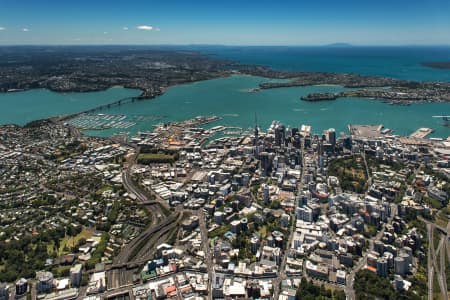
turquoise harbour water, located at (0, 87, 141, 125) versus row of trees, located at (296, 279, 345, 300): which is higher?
turquoise harbour water, located at (0, 87, 141, 125)

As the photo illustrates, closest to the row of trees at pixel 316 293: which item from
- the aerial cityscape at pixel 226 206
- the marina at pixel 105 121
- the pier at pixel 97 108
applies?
the aerial cityscape at pixel 226 206

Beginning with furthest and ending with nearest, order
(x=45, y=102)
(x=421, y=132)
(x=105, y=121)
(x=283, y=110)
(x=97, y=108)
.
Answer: (x=45, y=102), (x=97, y=108), (x=283, y=110), (x=105, y=121), (x=421, y=132)

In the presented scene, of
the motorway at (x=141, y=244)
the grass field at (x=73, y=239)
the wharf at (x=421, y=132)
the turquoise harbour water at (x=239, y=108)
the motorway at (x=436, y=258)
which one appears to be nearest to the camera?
the motorway at (x=436, y=258)

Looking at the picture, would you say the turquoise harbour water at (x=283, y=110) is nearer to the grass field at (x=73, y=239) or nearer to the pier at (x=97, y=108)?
the pier at (x=97, y=108)

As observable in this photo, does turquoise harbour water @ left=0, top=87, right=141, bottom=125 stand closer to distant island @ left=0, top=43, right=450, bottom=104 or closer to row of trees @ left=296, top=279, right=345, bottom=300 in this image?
distant island @ left=0, top=43, right=450, bottom=104

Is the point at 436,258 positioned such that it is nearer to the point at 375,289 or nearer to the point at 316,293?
the point at 375,289

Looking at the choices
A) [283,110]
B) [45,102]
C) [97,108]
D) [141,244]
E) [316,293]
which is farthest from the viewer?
[45,102]

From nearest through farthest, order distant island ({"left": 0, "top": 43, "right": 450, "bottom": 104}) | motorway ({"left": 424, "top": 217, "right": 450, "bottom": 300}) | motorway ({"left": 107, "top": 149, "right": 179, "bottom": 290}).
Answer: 1. motorway ({"left": 424, "top": 217, "right": 450, "bottom": 300})
2. motorway ({"left": 107, "top": 149, "right": 179, "bottom": 290})
3. distant island ({"left": 0, "top": 43, "right": 450, "bottom": 104})

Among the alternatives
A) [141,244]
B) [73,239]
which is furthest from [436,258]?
[73,239]

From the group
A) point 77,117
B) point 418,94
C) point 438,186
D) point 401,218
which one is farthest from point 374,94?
point 77,117

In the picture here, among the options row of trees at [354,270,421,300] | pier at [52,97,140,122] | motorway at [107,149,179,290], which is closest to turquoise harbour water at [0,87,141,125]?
pier at [52,97,140,122]

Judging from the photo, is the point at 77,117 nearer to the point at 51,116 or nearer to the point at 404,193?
the point at 51,116
